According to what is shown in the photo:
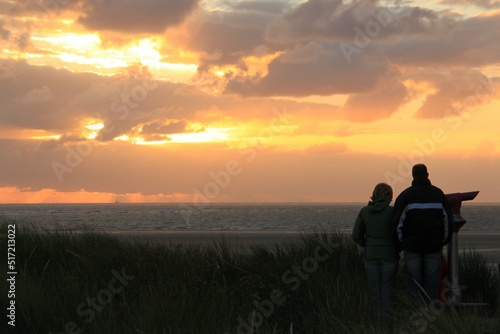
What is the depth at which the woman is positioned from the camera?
10320 mm

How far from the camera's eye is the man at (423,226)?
9.93 metres

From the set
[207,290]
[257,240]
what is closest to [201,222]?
[257,240]

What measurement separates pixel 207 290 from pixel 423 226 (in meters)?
3.76

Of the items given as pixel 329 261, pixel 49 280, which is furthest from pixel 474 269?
pixel 49 280

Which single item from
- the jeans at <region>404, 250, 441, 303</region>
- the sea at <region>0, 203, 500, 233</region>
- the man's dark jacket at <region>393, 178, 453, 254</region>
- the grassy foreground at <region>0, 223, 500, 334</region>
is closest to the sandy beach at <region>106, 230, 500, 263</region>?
the sea at <region>0, 203, 500, 233</region>

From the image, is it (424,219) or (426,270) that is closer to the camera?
(424,219)

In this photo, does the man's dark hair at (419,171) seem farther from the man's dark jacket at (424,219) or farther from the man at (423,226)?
the man's dark jacket at (424,219)

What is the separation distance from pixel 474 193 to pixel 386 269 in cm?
171

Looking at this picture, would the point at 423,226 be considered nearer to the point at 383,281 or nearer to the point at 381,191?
the point at 381,191

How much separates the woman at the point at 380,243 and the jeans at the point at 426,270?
0.29 metres

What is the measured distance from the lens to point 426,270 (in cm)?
1016

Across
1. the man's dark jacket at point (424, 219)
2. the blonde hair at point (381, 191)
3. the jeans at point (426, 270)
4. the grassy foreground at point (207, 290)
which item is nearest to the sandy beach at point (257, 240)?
the grassy foreground at point (207, 290)

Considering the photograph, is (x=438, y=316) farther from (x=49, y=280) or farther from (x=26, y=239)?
(x=26, y=239)

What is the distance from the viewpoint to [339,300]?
1070 cm
